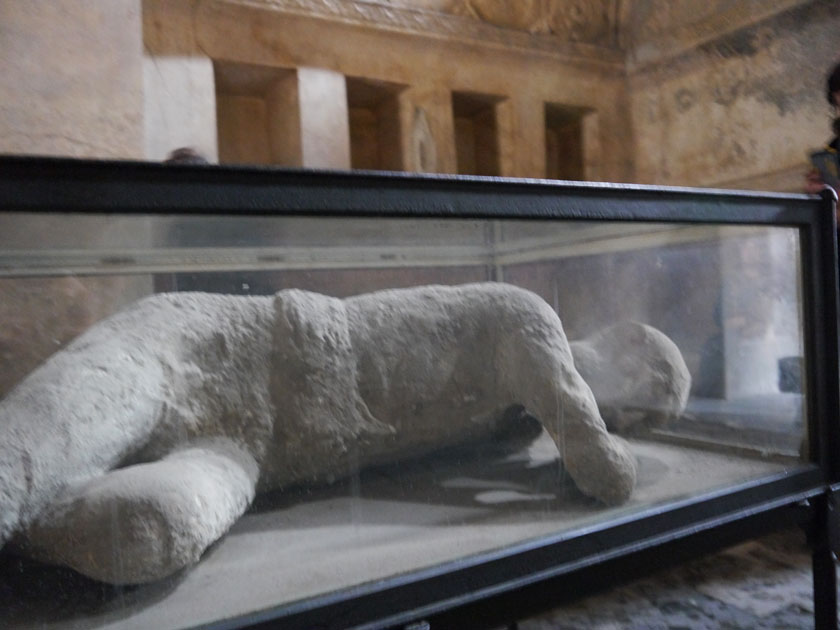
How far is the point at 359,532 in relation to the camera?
1378 mm

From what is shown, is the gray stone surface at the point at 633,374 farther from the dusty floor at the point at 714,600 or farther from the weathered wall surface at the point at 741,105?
the weathered wall surface at the point at 741,105

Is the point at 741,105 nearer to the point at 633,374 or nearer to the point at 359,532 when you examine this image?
the point at 633,374

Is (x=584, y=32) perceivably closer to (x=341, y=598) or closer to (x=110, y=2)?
(x=110, y=2)

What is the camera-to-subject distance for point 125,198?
1024 mm

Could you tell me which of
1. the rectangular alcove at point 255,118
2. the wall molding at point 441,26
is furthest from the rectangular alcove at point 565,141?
the rectangular alcove at point 255,118

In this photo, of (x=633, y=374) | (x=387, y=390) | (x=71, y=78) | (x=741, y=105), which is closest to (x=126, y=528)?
(x=387, y=390)

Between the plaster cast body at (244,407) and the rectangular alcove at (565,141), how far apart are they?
3458 millimetres

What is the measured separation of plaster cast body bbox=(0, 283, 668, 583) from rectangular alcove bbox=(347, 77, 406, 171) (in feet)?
8.96

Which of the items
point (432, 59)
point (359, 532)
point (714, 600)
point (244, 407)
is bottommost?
point (714, 600)

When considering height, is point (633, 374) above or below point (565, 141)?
below

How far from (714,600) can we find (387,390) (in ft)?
5.92

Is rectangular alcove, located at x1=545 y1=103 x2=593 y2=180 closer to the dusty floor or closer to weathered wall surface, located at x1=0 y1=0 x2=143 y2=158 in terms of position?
the dusty floor

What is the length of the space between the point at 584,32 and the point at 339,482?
4.34 meters

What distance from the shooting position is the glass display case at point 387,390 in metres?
1.11
